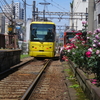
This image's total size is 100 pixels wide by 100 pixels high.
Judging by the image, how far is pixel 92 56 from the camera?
5332 millimetres

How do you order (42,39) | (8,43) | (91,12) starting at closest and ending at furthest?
(42,39)
(91,12)
(8,43)

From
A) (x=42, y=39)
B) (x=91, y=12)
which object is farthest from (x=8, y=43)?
(x=42, y=39)

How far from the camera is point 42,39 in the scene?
22.1 metres

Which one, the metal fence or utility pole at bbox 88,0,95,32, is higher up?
utility pole at bbox 88,0,95,32

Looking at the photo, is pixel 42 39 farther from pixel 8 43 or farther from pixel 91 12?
pixel 8 43

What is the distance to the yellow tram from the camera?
872 inches

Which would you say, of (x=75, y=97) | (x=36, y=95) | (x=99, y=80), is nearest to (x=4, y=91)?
(x=36, y=95)

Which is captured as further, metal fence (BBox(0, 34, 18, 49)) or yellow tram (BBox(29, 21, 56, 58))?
yellow tram (BBox(29, 21, 56, 58))

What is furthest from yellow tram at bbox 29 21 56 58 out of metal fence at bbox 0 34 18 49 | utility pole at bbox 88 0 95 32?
utility pole at bbox 88 0 95 32

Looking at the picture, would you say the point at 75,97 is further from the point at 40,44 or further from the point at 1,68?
the point at 40,44

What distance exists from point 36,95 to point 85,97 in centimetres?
159

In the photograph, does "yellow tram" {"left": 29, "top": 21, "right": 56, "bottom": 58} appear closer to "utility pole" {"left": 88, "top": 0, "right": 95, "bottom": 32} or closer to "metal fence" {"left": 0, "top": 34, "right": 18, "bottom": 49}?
"metal fence" {"left": 0, "top": 34, "right": 18, "bottom": 49}

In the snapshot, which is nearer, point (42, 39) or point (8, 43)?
point (42, 39)

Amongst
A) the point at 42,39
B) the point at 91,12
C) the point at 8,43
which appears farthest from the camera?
the point at 8,43
